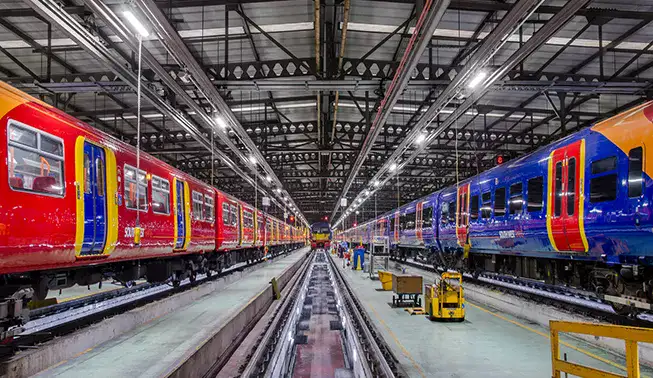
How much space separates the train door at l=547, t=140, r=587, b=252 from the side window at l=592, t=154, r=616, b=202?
0.29m

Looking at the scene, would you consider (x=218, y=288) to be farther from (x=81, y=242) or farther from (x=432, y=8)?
(x=432, y=8)

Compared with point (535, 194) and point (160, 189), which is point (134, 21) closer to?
point (160, 189)

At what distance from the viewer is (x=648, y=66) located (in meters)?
13.1

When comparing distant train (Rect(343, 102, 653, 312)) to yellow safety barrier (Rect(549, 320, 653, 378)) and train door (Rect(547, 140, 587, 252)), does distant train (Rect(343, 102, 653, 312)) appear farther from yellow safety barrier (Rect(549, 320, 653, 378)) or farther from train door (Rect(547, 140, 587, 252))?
yellow safety barrier (Rect(549, 320, 653, 378))

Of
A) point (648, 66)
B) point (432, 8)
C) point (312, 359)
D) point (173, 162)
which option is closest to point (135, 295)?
point (312, 359)

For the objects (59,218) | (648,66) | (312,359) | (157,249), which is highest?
(648,66)

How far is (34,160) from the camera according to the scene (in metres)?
5.55

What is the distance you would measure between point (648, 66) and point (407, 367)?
12205mm

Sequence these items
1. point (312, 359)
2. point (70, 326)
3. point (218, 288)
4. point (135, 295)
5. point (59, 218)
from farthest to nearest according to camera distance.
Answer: point (218, 288) → point (135, 295) → point (312, 359) → point (70, 326) → point (59, 218)

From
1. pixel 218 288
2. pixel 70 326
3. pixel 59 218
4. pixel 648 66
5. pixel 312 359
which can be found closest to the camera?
pixel 59 218

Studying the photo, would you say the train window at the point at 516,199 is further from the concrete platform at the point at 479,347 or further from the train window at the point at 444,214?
the train window at the point at 444,214

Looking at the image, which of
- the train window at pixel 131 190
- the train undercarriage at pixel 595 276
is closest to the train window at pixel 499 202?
the train undercarriage at pixel 595 276

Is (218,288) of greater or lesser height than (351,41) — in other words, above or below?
below

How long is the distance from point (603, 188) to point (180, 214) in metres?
9.19
